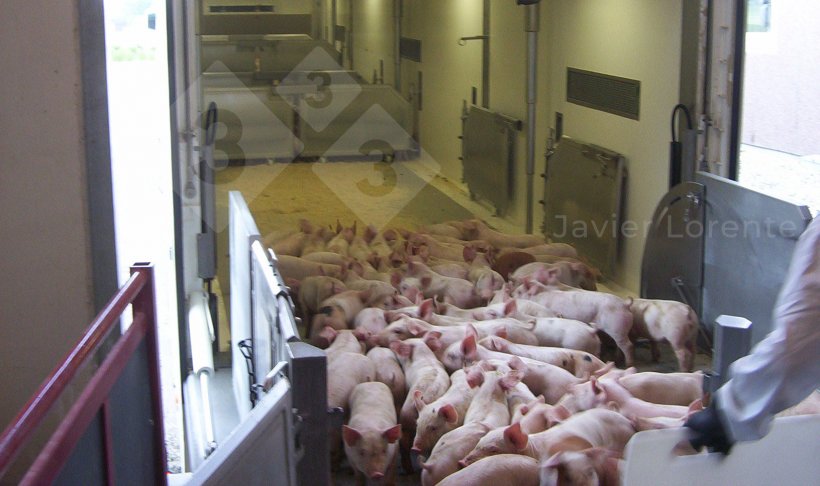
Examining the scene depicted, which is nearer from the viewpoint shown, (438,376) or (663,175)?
(438,376)

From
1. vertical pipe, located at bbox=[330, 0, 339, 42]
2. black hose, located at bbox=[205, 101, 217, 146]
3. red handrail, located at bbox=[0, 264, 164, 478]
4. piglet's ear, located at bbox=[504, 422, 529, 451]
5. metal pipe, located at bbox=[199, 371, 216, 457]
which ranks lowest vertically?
metal pipe, located at bbox=[199, 371, 216, 457]

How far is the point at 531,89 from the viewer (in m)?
7.04

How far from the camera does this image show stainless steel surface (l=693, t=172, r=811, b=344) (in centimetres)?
413

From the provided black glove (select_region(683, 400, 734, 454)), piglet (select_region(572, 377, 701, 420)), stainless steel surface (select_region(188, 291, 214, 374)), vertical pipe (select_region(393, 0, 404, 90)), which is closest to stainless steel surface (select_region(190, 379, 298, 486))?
black glove (select_region(683, 400, 734, 454))

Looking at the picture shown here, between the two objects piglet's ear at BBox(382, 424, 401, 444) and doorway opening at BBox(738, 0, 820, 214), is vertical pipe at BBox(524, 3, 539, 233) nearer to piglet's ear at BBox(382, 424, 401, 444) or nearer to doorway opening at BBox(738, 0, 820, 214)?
doorway opening at BBox(738, 0, 820, 214)

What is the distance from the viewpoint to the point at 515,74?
295 inches

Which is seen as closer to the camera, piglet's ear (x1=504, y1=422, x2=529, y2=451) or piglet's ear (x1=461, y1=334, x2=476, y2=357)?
piglet's ear (x1=504, y1=422, x2=529, y2=451)

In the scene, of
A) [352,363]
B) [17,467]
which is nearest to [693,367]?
[352,363]

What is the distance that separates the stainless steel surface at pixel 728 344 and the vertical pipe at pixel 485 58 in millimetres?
5104

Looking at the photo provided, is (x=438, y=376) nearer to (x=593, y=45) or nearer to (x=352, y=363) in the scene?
(x=352, y=363)

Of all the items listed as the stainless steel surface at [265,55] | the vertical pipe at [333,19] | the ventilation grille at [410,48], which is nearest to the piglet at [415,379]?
the stainless steel surface at [265,55]

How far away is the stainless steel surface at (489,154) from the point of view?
24.5 ft

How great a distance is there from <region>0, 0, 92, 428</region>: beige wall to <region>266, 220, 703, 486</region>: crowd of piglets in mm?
1060

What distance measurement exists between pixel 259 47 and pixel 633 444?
6.27 meters
